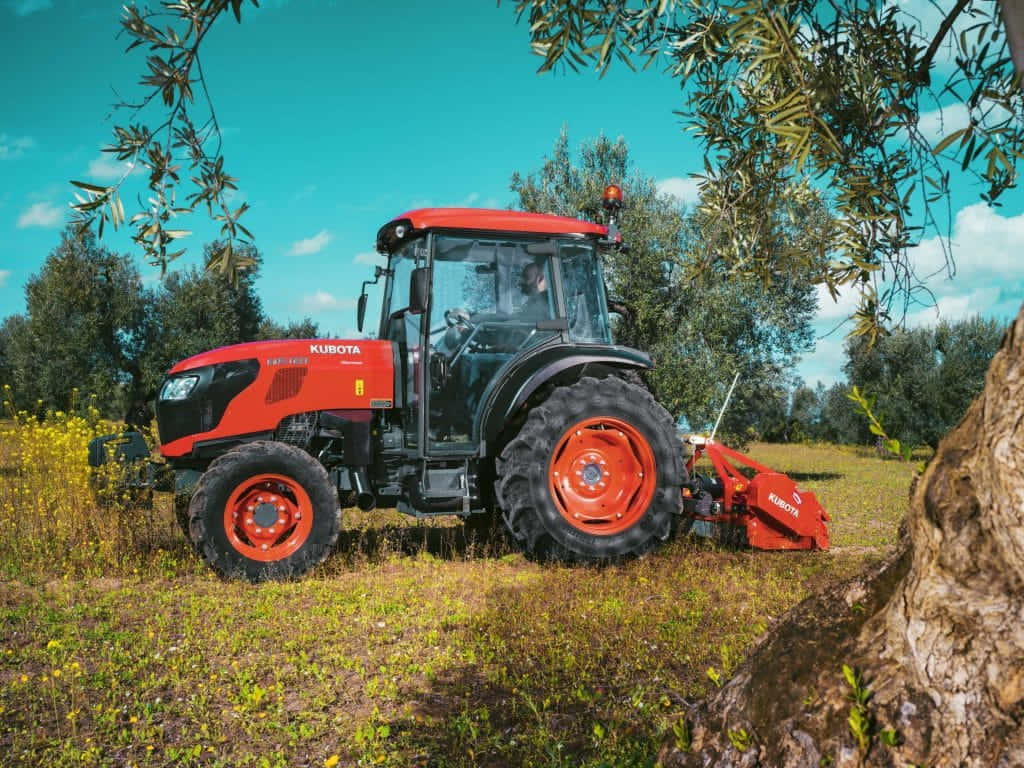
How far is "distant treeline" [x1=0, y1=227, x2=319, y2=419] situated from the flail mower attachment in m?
18.1

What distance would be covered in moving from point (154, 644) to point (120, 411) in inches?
845

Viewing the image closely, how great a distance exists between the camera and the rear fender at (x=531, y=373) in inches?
247

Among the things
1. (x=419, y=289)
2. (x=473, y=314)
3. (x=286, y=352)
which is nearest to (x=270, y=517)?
(x=286, y=352)

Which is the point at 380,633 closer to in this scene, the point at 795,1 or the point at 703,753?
the point at 703,753


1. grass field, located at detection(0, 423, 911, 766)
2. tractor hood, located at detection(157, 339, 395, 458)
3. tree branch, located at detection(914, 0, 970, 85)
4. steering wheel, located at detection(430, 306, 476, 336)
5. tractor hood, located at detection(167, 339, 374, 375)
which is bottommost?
grass field, located at detection(0, 423, 911, 766)

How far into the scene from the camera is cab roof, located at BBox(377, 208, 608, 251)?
20.8 feet

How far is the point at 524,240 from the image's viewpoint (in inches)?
259

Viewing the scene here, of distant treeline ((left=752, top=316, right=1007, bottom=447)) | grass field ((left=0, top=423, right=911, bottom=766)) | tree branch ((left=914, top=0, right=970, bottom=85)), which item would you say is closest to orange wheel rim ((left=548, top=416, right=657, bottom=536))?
grass field ((left=0, top=423, right=911, bottom=766))

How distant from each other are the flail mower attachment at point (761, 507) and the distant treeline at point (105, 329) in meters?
18.1

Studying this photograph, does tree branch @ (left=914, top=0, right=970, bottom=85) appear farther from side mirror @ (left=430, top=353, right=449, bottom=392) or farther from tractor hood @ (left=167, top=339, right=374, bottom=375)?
tractor hood @ (left=167, top=339, right=374, bottom=375)

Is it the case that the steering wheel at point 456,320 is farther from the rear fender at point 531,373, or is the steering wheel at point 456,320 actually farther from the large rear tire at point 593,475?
the large rear tire at point 593,475

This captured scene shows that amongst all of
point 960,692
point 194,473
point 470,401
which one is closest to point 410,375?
point 470,401

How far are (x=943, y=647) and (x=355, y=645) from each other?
3.42 meters

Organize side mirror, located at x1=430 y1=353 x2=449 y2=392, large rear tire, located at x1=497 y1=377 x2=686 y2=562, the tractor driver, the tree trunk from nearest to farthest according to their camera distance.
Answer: the tree trunk < large rear tire, located at x1=497 y1=377 x2=686 y2=562 < side mirror, located at x1=430 y1=353 x2=449 y2=392 < the tractor driver
